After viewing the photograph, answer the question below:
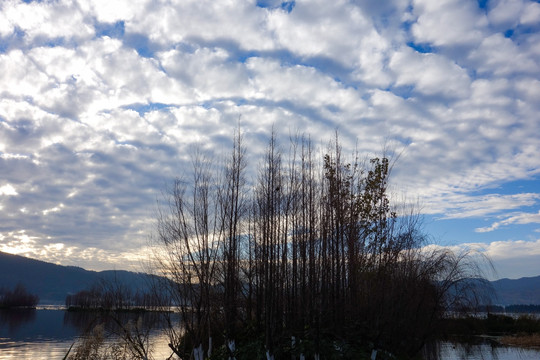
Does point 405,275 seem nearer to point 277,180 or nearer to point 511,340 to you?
point 277,180

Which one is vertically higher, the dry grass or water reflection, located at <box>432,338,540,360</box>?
water reflection, located at <box>432,338,540,360</box>

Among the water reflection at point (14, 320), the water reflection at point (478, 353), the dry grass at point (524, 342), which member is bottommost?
the water reflection at point (14, 320)

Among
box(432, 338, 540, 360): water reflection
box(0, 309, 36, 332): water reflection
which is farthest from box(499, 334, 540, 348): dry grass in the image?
box(0, 309, 36, 332): water reflection

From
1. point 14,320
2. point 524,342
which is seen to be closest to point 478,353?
point 524,342

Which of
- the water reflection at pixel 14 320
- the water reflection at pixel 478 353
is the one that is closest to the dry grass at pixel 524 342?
the water reflection at pixel 478 353

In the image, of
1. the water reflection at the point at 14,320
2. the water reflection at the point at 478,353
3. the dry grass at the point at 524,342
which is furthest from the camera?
the water reflection at the point at 14,320

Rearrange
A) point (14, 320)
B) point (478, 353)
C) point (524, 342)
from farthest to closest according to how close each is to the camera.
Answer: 1. point (14, 320)
2. point (524, 342)
3. point (478, 353)

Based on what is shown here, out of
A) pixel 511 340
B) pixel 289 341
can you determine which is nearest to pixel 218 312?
pixel 289 341

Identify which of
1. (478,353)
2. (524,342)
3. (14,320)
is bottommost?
(14,320)

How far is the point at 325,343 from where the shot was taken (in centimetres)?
1130

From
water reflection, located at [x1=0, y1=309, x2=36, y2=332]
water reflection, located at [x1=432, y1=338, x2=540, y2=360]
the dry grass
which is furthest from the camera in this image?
water reflection, located at [x1=0, y1=309, x2=36, y2=332]

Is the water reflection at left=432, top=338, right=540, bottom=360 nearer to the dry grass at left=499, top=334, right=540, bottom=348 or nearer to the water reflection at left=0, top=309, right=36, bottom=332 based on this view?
the dry grass at left=499, top=334, right=540, bottom=348

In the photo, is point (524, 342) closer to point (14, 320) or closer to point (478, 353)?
point (478, 353)

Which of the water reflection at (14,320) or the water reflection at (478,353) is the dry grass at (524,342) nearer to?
the water reflection at (478,353)
